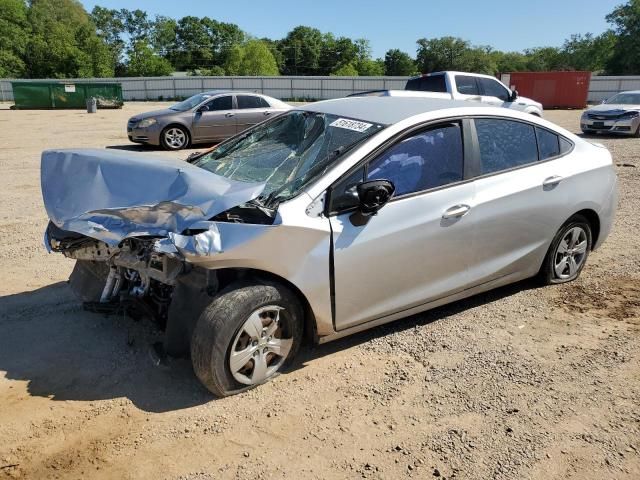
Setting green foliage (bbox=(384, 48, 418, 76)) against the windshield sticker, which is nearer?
the windshield sticker

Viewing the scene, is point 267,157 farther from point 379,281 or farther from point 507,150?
point 507,150

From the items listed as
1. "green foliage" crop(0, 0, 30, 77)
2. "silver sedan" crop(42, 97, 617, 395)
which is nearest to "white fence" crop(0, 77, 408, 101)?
"green foliage" crop(0, 0, 30, 77)

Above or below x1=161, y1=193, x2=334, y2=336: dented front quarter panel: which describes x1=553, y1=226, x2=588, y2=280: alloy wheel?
below

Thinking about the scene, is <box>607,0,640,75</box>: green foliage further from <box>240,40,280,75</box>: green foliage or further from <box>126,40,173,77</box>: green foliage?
<box>126,40,173,77</box>: green foliage

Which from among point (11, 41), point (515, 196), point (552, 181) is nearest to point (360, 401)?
point (515, 196)

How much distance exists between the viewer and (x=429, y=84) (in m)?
13.4

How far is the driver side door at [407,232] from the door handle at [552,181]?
0.82 meters

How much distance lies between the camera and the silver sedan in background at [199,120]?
41.7 feet

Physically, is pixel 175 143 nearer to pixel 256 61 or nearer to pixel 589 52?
pixel 256 61

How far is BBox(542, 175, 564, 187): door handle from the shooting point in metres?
4.07

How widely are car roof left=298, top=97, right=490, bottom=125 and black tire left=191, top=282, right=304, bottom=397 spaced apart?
1.42 m

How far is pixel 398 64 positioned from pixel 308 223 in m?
114

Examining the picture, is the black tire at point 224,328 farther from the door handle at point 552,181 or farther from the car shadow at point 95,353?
the door handle at point 552,181

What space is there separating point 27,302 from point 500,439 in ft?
12.2
